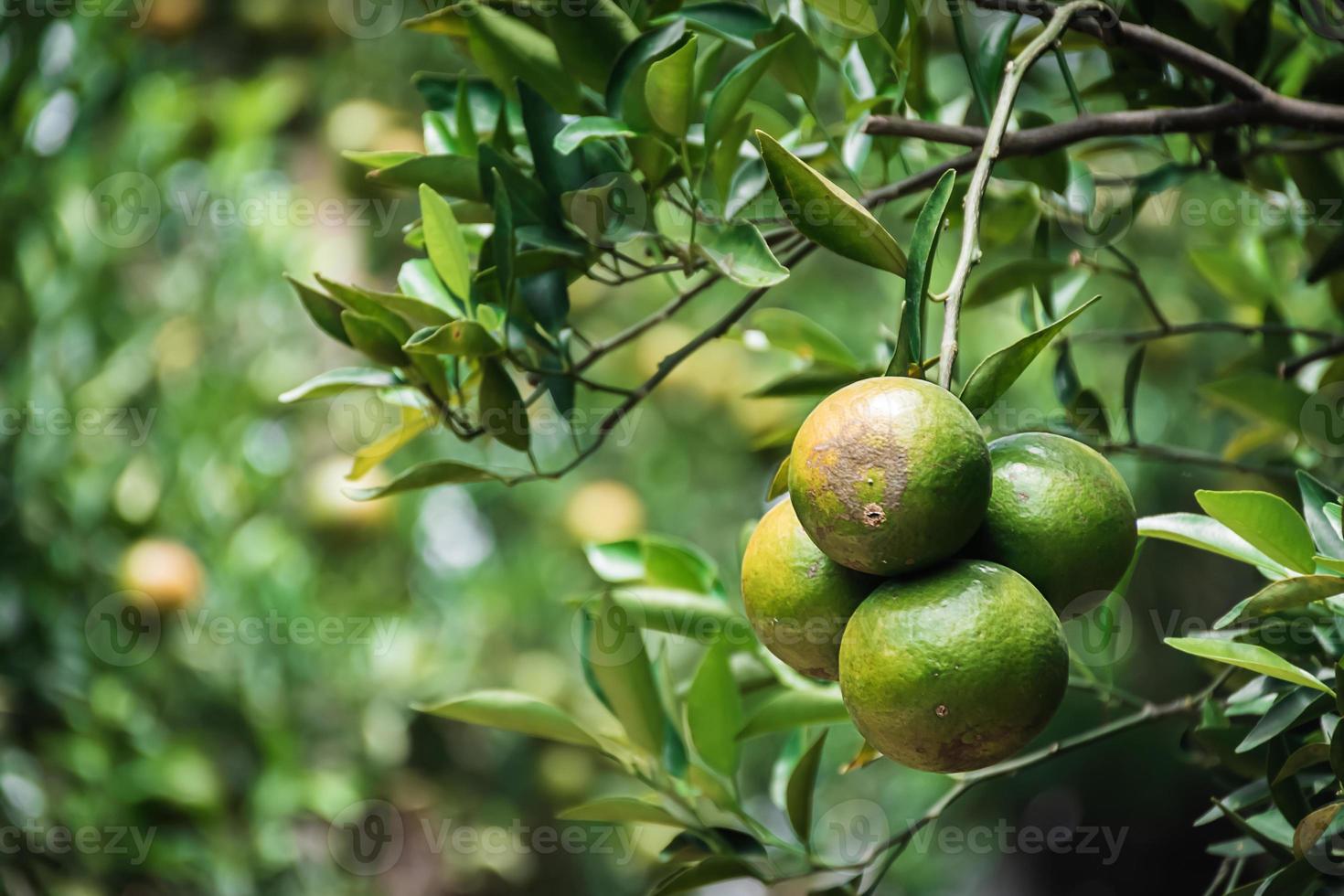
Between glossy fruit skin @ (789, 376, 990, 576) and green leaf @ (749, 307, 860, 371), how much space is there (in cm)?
41

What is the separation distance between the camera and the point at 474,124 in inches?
29.0

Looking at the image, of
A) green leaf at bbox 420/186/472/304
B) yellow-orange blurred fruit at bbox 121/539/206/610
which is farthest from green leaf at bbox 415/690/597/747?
yellow-orange blurred fruit at bbox 121/539/206/610

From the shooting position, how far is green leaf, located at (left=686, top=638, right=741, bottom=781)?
2.41ft

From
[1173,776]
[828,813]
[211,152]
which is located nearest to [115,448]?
[211,152]

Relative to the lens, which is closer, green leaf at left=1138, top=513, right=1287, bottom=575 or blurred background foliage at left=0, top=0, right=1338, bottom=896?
green leaf at left=1138, top=513, right=1287, bottom=575

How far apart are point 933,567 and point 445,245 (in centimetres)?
32

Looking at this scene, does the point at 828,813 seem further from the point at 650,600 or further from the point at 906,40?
the point at 906,40

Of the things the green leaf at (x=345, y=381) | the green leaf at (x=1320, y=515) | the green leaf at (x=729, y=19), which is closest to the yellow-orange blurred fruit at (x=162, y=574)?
the green leaf at (x=345, y=381)

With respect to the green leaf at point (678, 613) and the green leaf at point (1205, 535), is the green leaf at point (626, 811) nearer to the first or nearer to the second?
the green leaf at point (678, 613)

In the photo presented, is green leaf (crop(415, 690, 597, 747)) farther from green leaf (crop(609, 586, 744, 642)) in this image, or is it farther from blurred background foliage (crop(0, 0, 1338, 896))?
blurred background foliage (crop(0, 0, 1338, 896))

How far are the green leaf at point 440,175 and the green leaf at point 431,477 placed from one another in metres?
0.16

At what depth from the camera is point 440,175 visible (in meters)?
0.67

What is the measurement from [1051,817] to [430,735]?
4.68ft

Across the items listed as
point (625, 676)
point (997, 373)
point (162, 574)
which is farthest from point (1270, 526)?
point (162, 574)
